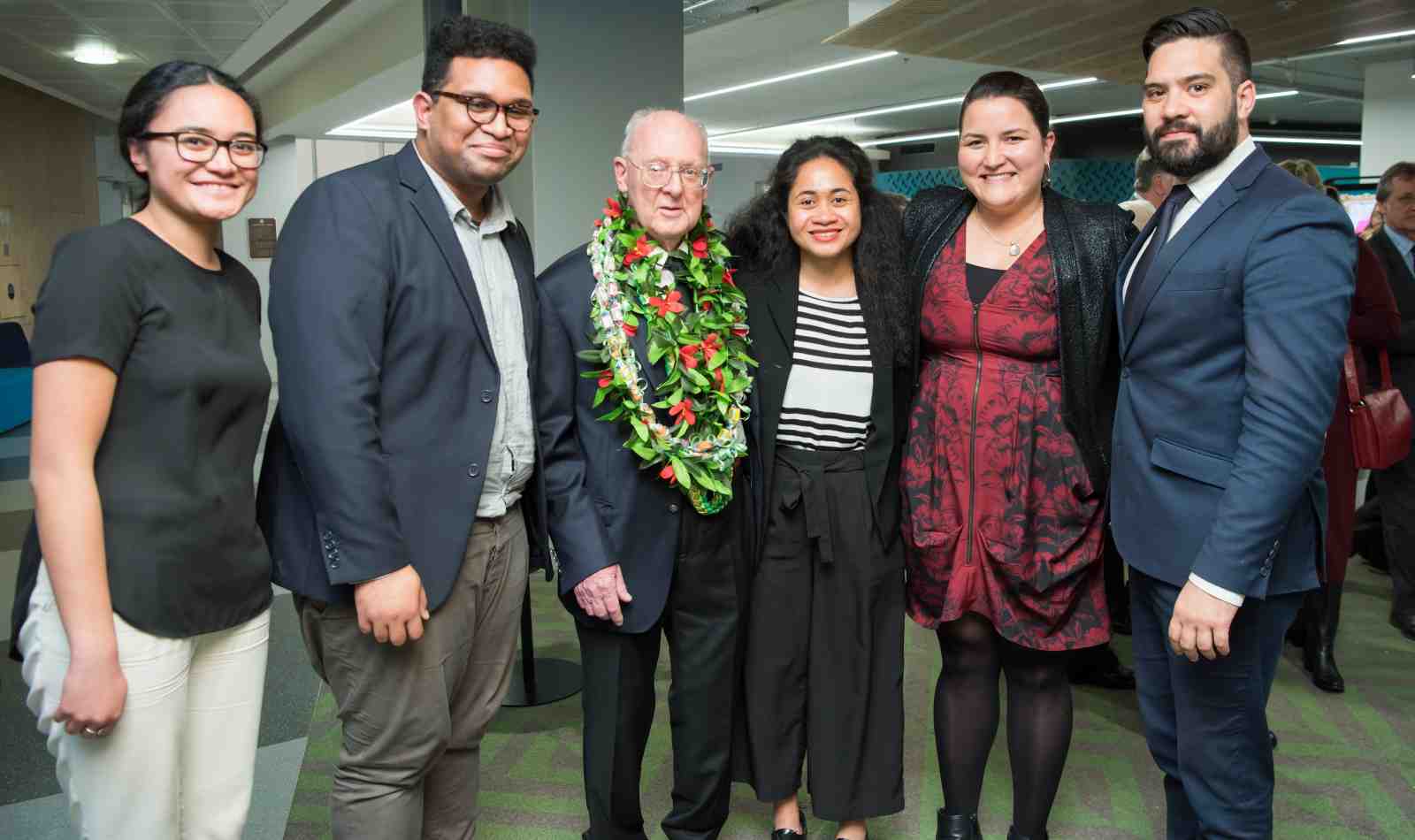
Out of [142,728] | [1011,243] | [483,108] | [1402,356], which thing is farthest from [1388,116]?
[142,728]

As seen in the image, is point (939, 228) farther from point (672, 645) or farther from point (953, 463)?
point (672, 645)

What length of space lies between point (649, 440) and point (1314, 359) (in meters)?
1.28

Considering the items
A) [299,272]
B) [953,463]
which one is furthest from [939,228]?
[299,272]

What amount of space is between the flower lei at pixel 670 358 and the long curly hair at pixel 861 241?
0.66 ft

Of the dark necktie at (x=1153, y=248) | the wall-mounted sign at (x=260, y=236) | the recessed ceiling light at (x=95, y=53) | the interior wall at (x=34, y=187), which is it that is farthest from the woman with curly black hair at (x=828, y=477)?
the wall-mounted sign at (x=260, y=236)

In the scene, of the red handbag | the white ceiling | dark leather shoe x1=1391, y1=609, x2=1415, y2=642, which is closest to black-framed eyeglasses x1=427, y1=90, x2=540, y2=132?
the red handbag

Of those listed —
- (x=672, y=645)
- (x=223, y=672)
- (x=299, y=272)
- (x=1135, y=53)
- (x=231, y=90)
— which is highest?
(x=1135, y=53)

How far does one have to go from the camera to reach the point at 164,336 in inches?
62.4

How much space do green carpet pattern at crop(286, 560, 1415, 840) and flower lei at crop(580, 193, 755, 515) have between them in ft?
3.77

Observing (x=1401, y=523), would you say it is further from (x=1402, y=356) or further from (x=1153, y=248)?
(x=1153, y=248)

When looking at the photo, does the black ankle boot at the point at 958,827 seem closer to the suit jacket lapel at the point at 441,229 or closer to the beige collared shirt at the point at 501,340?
the beige collared shirt at the point at 501,340

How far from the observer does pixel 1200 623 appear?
1937 millimetres

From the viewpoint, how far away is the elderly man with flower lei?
7.43ft

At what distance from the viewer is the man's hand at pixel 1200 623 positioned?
1919mm
